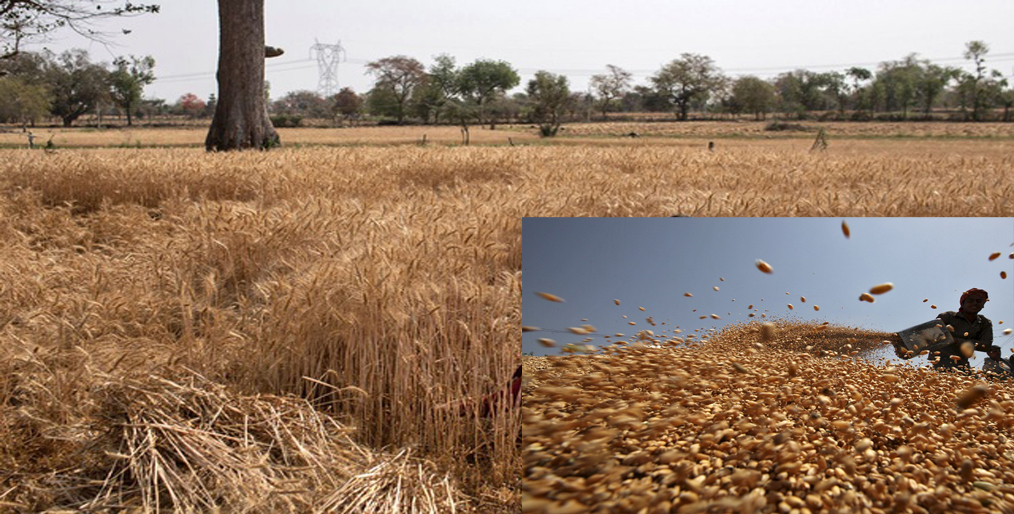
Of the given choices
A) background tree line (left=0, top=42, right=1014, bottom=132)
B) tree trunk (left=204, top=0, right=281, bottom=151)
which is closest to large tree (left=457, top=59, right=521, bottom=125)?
background tree line (left=0, top=42, right=1014, bottom=132)

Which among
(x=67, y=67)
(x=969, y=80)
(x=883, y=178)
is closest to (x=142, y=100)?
(x=67, y=67)

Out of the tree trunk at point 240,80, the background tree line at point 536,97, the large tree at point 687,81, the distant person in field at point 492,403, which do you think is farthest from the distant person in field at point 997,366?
the large tree at point 687,81

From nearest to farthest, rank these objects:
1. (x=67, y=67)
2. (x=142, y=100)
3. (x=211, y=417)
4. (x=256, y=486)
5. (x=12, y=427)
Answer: (x=256, y=486), (x=211, y=417), (x=12, y=427), (x=67, y=67), (x=142, y=100)

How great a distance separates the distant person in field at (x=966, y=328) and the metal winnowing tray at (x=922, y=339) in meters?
0.01

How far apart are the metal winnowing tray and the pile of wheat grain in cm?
4

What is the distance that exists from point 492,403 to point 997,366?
162 centimetres

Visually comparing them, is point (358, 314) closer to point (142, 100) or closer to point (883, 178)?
point (883, 178)

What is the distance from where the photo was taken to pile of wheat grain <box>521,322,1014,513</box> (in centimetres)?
108

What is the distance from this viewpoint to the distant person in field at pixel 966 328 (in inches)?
51.9

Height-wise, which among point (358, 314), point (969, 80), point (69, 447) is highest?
point (969, 80)

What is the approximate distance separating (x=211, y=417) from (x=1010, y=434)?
7.44ft

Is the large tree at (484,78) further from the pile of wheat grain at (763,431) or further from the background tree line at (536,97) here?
the pile of wheat grain at (763,431)

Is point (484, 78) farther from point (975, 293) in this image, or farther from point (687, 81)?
point (975, 293)

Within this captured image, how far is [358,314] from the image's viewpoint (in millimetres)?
2838
